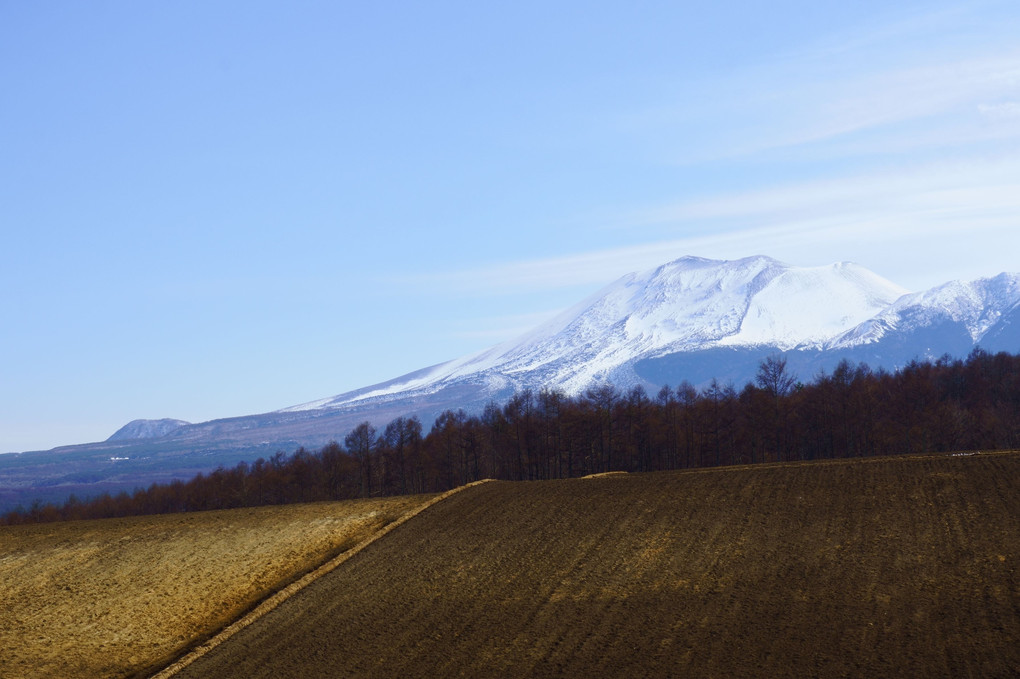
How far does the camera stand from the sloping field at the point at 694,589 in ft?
78.8

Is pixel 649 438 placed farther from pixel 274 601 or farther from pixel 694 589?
pixel 694 589

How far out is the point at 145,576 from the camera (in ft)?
128

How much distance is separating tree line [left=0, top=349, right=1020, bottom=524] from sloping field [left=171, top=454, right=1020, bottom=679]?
2248 inches

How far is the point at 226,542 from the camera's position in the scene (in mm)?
42594

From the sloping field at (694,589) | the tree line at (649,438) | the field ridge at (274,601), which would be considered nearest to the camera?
the sloping field at (694,589)

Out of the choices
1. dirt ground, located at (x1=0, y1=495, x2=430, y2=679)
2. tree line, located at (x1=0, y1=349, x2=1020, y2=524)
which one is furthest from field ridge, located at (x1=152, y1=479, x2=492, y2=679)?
tree line, located at (x1=0, y1=349, x2=1020, y2=524)

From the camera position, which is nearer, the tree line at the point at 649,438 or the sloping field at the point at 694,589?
the sloping field at the point at 694,589

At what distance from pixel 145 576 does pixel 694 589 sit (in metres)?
23.5

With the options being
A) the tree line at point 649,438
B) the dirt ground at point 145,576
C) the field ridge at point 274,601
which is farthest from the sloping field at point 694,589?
the tree line at point 649,438

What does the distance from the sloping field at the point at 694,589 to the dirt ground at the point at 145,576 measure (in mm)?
2978

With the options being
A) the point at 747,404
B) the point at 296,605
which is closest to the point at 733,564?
the point at 296,605

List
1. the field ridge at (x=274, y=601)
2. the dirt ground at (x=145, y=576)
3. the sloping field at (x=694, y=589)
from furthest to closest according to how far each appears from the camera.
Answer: the dirt ground at (x=145, y=576)
the field ridge at (x=274, y=601)
the sloping field at (x=694, y=589)

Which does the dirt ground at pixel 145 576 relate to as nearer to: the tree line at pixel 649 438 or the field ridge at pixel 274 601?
the field ridge at pixel 274 601

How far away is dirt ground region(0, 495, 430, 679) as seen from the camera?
105ft
